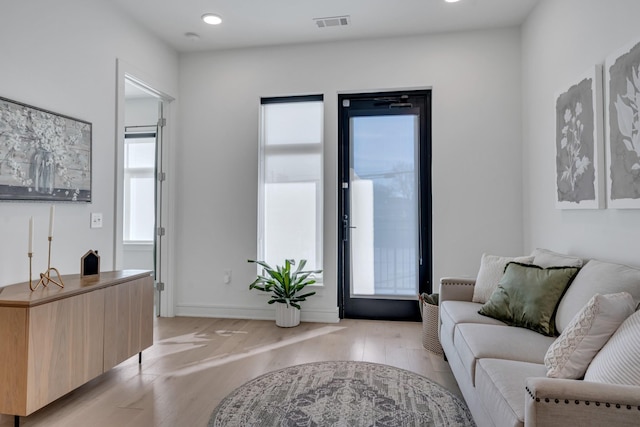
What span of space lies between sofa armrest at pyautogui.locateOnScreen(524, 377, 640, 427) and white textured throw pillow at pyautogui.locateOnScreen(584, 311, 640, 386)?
119 mm

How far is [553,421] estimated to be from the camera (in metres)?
1.11

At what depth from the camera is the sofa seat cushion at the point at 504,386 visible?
52.1 inches

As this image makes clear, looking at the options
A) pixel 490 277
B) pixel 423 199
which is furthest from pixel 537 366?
pixel 423 199

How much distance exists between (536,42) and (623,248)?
2101 mm

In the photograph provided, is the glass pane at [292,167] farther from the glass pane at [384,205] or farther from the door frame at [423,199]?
the glass pane at [384,205]

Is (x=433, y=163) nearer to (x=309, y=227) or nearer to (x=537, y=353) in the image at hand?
(x=309, y=227)

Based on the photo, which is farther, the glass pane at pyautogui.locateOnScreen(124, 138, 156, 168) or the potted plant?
the glass pane at pyautogui.locateOnScreen(124, 138, 156, 168)

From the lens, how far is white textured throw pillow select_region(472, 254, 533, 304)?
2672 millimetres

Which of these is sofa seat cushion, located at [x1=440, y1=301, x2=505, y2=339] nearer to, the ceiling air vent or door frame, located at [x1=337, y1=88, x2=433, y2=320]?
door frame, located at [x1=337, y1=88, x2=433, y2=320]

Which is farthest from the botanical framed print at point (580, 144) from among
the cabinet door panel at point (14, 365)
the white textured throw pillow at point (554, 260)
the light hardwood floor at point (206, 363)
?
the cabinet door panel at point (14, 365)

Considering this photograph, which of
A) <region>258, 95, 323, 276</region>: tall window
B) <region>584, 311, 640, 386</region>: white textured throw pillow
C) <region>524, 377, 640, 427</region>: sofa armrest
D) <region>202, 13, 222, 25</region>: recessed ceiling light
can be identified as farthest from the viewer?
<region>258, 95, 323, 276</region>: tall window

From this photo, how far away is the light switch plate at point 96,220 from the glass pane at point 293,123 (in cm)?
182

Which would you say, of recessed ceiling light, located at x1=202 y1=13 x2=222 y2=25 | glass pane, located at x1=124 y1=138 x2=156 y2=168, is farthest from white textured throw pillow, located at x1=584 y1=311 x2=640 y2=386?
glass pane, located at x1=124 y1=138 x2=156 y2=168

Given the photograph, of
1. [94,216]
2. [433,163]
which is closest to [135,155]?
[94,216]
